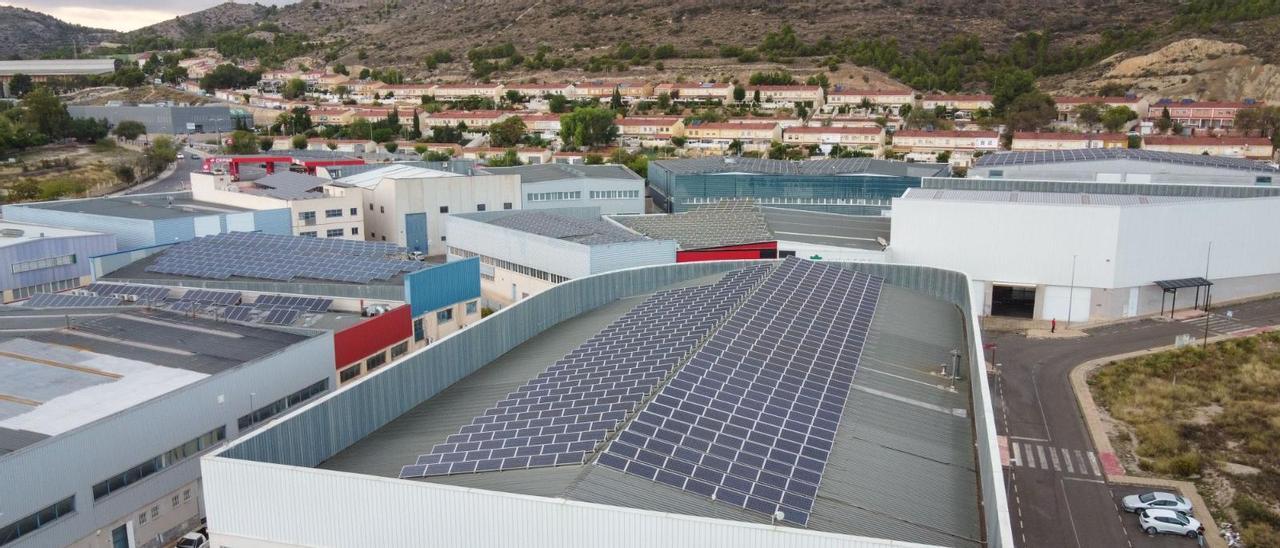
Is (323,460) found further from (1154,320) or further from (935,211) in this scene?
(1154,320)

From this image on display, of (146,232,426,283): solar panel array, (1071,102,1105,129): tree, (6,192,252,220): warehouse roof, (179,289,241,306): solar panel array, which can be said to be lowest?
(179,289,241,306): solar panel array

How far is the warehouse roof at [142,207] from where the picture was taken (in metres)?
39.1

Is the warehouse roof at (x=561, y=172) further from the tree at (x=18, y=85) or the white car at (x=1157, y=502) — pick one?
the tree at (x=18, y=85)

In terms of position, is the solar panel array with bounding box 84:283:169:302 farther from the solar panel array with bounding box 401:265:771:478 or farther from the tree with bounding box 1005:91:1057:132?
the tree with bounding box 1005:91:1057:132

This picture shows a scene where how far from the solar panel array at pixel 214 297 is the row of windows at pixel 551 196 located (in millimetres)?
26676

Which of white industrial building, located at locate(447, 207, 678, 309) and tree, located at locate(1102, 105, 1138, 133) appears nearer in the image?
white industrial building, located at locate(447, 207, 678, 309)

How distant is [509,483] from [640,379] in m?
3.98

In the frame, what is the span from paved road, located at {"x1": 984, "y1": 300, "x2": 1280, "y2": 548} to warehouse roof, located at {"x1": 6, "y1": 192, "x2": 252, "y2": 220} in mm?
34459

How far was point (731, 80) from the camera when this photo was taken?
116 metres

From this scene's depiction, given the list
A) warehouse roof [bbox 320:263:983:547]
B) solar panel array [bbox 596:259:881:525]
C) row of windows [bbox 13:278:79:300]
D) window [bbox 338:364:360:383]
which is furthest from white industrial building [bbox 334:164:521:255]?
solar panel array [bbox 596:259:881:525]

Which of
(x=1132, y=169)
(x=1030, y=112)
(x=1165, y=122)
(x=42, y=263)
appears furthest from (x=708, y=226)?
(x=1165, y=122)

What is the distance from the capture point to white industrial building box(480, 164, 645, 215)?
53.4m

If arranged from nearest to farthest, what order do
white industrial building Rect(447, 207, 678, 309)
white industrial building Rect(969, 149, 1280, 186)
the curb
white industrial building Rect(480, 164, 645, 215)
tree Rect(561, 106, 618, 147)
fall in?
the curb → white industrial building Rect(447, 207, 678, 309) → white industrial building Rect(969, 149, 1280, 186) → white industrial building Rect(480, 164, 645, 215) → tree Rect(561, 106, 618, 147)

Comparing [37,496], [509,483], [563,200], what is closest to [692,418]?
[509,483]
